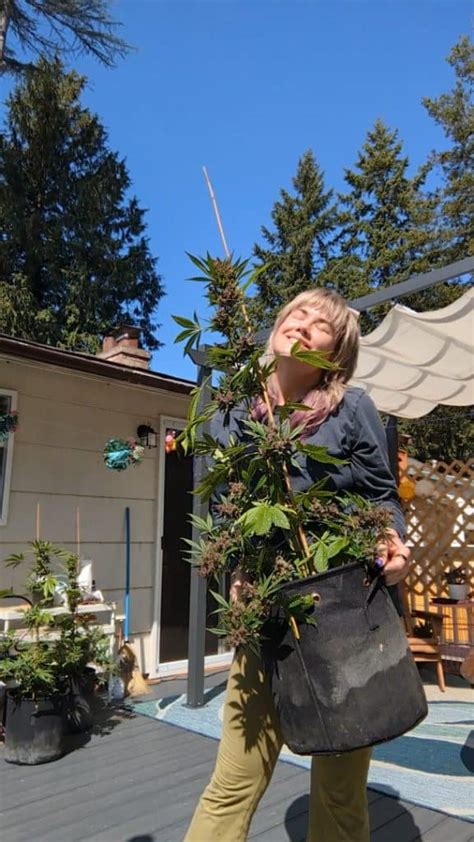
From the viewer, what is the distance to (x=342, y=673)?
1043mm

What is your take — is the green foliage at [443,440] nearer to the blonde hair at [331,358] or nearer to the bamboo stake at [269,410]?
the blonde hair at [331,358]

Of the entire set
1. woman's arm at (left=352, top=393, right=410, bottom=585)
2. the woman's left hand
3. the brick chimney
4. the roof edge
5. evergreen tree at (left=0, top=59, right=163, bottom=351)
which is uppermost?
evergreen tree at (left=0, top=59, right=163, bottom=351)

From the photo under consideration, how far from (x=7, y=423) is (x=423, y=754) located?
2.98 m

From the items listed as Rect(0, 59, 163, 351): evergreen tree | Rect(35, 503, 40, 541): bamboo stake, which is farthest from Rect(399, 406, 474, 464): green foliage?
Rect(35, 503, 40, 541): bamboo stake

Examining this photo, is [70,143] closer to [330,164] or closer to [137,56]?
[137,56]

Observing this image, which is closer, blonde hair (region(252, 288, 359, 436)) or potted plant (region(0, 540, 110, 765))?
blonde hair (region(252, 288, 359, 436))

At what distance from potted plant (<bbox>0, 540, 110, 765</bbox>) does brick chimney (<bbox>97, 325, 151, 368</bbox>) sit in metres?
2.00

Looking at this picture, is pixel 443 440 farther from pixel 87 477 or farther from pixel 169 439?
pixel 87 477

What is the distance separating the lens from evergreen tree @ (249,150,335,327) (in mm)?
17594

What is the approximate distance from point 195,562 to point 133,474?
3.27 metres

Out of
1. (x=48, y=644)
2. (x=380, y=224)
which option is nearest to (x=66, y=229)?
(x=380, y=224)

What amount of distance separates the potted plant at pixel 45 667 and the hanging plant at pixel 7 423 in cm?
84

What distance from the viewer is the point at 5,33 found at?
34.2 feet

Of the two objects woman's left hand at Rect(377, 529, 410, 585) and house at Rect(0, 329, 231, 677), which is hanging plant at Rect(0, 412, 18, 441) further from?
woman's left hand at Rect(377, 529, 410, 585)
